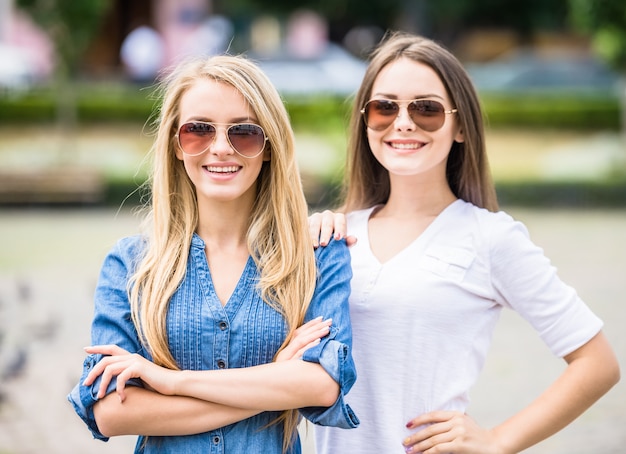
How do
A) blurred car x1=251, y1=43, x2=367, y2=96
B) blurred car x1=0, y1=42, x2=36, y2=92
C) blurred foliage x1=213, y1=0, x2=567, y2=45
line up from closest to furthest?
1. blurred car x1=251, y1=43, x2=367, y2=96
2. blurred car x1=0, y1=42, x2=36, y2=92
3. blurred foliage x1=213, y1=0, x2=567, y2=45

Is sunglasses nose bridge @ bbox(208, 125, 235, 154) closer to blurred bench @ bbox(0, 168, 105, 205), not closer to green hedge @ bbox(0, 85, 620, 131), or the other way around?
blurred bench @ bbox(0, 168, 105, 205)

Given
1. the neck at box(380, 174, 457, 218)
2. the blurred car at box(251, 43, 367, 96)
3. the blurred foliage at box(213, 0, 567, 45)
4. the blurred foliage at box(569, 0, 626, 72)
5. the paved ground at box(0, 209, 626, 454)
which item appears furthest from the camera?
the blurred foliage at box(213, 0, 567, 45)

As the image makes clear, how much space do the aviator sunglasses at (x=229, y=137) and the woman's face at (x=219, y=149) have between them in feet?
0.03

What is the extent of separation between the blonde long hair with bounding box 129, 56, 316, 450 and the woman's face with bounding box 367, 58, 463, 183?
1.03ft

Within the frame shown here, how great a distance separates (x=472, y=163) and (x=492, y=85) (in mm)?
21156

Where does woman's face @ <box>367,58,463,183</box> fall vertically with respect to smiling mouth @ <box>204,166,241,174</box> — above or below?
above

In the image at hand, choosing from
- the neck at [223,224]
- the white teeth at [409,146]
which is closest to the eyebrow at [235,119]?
the neck at [223,224]

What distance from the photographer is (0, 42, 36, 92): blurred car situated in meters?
24.7

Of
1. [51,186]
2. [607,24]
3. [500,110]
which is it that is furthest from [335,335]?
[500,110]

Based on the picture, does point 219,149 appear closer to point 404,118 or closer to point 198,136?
point 198,136

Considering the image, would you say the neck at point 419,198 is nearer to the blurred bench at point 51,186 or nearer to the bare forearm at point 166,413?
the bare forearm at point 166,413

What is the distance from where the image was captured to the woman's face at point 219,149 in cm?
243

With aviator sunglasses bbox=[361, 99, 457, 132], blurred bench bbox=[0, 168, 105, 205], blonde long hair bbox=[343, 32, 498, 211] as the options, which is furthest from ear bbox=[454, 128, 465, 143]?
blurred bench bbox=[0, 168, 105, 205]

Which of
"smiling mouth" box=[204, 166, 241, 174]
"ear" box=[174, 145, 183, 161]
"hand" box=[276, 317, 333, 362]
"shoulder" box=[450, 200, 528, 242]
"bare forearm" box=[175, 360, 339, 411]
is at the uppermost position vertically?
"ear" box=[174, 145, 183, 161]
